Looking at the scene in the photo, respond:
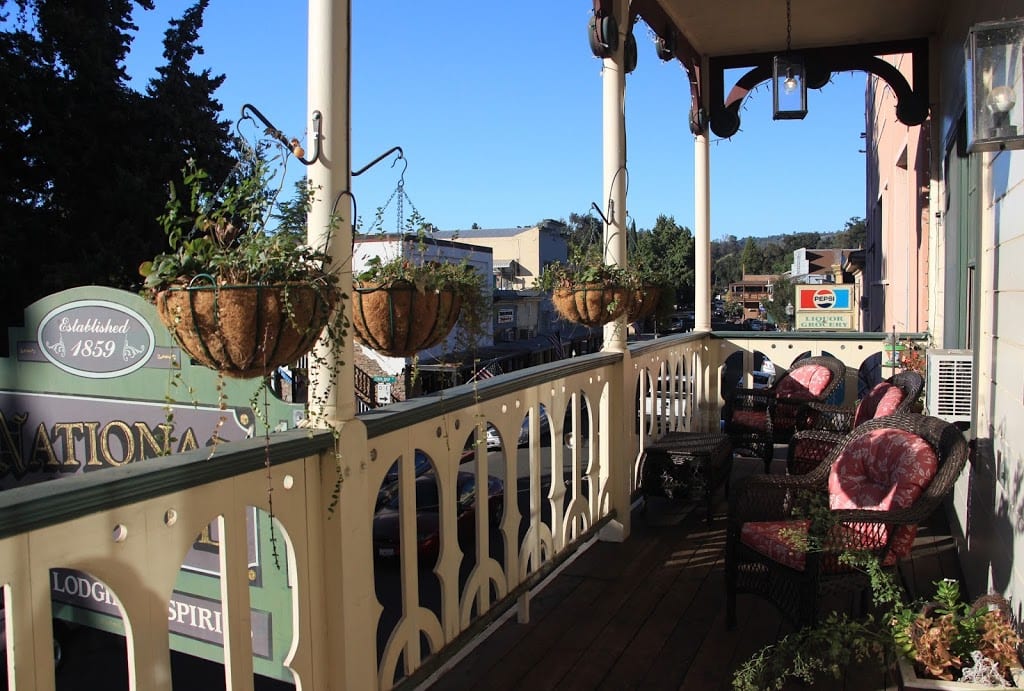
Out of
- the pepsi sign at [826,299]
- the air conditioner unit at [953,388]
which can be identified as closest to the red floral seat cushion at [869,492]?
the air conditioner unit at [953,388]

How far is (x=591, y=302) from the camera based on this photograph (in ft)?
11.7

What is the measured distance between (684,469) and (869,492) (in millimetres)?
1175

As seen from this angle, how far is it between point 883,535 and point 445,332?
1.64 metres

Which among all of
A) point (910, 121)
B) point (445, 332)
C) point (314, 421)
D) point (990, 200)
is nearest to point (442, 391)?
point (445, 332)

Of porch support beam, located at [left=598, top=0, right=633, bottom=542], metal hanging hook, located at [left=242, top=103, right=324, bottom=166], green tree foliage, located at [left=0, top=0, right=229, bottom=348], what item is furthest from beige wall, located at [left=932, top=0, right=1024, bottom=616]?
green tree foliage, located at [left=0, top=0, right=229, bottom=348]

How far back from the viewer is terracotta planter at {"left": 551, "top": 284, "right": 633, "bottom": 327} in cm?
354

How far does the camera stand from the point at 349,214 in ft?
6.26

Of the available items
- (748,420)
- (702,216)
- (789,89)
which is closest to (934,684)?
(748,420)

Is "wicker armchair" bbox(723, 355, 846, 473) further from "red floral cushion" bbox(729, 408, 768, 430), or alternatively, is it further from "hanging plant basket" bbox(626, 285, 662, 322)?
"hanging plant basket" bbox(626, 285, 662, 322)

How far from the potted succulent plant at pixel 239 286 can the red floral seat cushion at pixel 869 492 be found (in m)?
1.69

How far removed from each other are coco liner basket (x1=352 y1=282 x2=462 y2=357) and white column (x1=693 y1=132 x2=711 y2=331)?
4.18m

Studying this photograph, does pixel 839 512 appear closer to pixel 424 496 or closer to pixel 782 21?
pixel 782 21

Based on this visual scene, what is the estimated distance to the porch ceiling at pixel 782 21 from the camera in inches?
206

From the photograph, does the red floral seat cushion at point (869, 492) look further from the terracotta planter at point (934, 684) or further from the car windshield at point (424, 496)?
the car windshield at point (424, 496)
